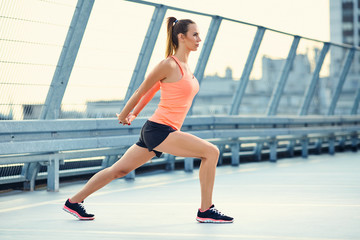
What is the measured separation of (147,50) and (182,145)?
4.32 metres

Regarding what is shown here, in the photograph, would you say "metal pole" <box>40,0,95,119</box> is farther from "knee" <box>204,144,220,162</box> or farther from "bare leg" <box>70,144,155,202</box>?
"knee" <box>204,144,220,162</box>

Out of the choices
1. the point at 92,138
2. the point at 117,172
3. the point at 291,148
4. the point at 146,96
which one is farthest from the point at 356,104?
the point at 117,172

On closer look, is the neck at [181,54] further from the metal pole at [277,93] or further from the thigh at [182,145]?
the metal pole at [277,93]

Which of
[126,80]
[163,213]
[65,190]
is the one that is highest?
[126,80]

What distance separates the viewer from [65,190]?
845 cm

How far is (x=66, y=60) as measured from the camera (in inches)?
326

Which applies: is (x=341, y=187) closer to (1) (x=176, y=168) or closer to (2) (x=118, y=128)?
(2) (x=118, y=128)

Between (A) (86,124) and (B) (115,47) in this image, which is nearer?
(A) (86,124)

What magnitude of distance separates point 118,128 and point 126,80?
80cm

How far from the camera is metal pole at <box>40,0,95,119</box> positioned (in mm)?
8242

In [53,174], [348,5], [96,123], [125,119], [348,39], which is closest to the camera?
[125,119]

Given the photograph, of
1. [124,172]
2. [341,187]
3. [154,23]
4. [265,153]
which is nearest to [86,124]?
[154,23]

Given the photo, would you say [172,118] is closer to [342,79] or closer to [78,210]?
[78,210]

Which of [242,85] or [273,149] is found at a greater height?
[242,85]
